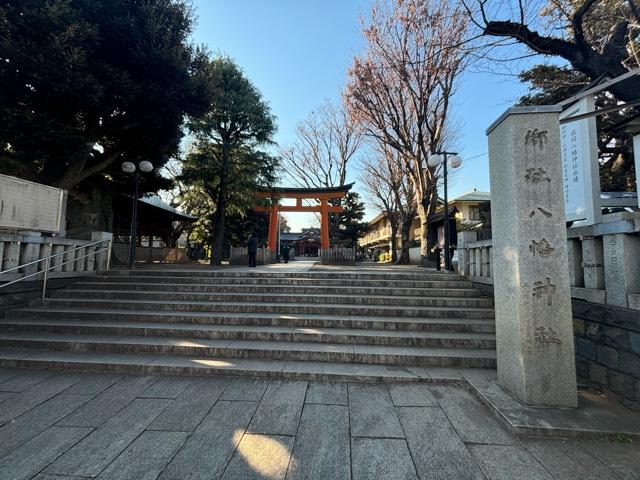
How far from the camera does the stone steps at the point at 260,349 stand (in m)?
4.22

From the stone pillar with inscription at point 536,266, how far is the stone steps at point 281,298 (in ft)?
8.74

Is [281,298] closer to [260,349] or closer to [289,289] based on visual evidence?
[289,289]

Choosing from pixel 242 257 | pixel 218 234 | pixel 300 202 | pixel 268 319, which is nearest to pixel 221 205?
pixel 218 234

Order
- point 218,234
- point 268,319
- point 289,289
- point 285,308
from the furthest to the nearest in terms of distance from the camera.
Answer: point 218,234
point 289,289
point 285,308
point 268,319

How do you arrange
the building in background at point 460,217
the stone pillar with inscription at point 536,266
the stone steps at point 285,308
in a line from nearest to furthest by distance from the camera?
the stone pillar with inscription at point 536,266
the stone steps at point 285,308
the building in background at point 460,217

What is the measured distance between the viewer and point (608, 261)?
3395mm

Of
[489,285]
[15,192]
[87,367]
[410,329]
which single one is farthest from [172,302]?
[489,285]

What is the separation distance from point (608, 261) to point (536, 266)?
108 cm

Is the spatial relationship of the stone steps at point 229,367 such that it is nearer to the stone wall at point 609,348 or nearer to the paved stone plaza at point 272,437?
the paved stone plaza at point 272,437

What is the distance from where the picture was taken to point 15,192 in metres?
5.79

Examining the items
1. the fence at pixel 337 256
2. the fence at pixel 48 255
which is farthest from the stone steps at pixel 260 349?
the fence at pixel 337 256

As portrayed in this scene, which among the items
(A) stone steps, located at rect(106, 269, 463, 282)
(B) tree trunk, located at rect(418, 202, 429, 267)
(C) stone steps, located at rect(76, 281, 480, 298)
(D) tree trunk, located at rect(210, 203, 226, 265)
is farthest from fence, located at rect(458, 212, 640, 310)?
(D) tree trunk, located at rect(210, 203, 226, 265)

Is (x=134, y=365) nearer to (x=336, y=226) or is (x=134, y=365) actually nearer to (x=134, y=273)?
(x=134, y=273)

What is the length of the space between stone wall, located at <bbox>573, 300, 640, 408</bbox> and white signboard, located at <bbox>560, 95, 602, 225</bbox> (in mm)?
1759
